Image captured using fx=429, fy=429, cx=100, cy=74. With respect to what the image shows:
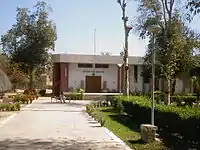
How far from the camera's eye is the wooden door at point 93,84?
54628mm

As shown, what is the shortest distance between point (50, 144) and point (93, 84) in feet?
138

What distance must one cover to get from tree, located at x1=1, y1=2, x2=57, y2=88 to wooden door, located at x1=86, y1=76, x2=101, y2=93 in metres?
6.42

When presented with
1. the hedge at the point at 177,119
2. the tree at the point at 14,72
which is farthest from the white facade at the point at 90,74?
the hedge at the point at 177,119

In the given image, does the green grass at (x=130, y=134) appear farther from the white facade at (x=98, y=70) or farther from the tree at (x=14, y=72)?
the white facade at (x=98, y=70)

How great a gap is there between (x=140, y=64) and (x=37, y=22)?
14.2 meters

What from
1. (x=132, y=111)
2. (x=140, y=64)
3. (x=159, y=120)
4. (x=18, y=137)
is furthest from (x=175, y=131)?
(x=140, y=64)

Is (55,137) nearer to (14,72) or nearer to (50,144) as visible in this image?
(50,144)

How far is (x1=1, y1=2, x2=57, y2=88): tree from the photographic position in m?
50.6

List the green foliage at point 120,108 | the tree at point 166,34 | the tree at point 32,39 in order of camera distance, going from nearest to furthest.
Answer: the green foliage at point 120,108 < the tree at point 166,34 < the tree at point 32,39

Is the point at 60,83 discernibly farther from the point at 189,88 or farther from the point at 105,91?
the point at 189,88

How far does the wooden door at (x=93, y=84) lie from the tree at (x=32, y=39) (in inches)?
253

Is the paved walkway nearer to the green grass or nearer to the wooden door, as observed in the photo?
the green grass

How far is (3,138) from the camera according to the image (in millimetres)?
14008

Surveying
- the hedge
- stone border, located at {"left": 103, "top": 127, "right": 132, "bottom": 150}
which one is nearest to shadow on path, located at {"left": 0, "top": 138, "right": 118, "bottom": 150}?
stone border, located at {"left": 103, "top": 127, "right": 132, "bottom": 150}
